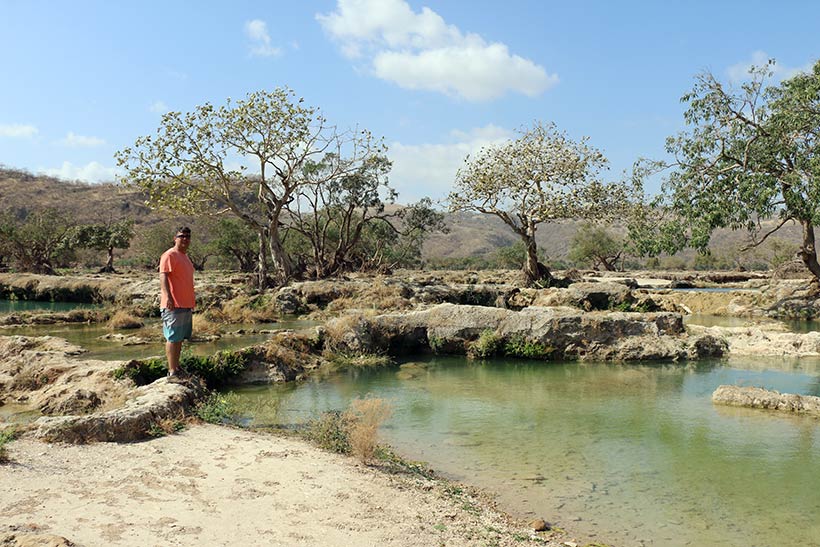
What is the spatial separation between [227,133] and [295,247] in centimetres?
2955

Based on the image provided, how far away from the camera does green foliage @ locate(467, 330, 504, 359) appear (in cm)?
1499

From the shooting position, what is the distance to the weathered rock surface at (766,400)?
9.67m

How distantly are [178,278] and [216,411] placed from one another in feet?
6.16

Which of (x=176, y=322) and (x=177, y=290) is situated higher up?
(x=177, y=290)

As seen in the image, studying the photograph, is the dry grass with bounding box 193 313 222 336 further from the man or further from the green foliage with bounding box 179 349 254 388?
the man

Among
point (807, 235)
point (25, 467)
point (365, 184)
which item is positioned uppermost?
point (365, 184)

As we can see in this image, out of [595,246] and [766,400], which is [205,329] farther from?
[595,246]

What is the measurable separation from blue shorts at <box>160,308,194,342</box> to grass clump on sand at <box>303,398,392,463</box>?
2.17m

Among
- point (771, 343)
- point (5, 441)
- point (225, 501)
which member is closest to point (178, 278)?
point (5, 441)

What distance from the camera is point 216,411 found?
8734mm

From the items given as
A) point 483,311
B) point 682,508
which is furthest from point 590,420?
point 483,311

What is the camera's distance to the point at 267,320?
75.4 feet

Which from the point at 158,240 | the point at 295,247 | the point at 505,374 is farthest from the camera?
the point at 158,240

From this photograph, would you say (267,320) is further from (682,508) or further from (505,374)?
(682,508)
